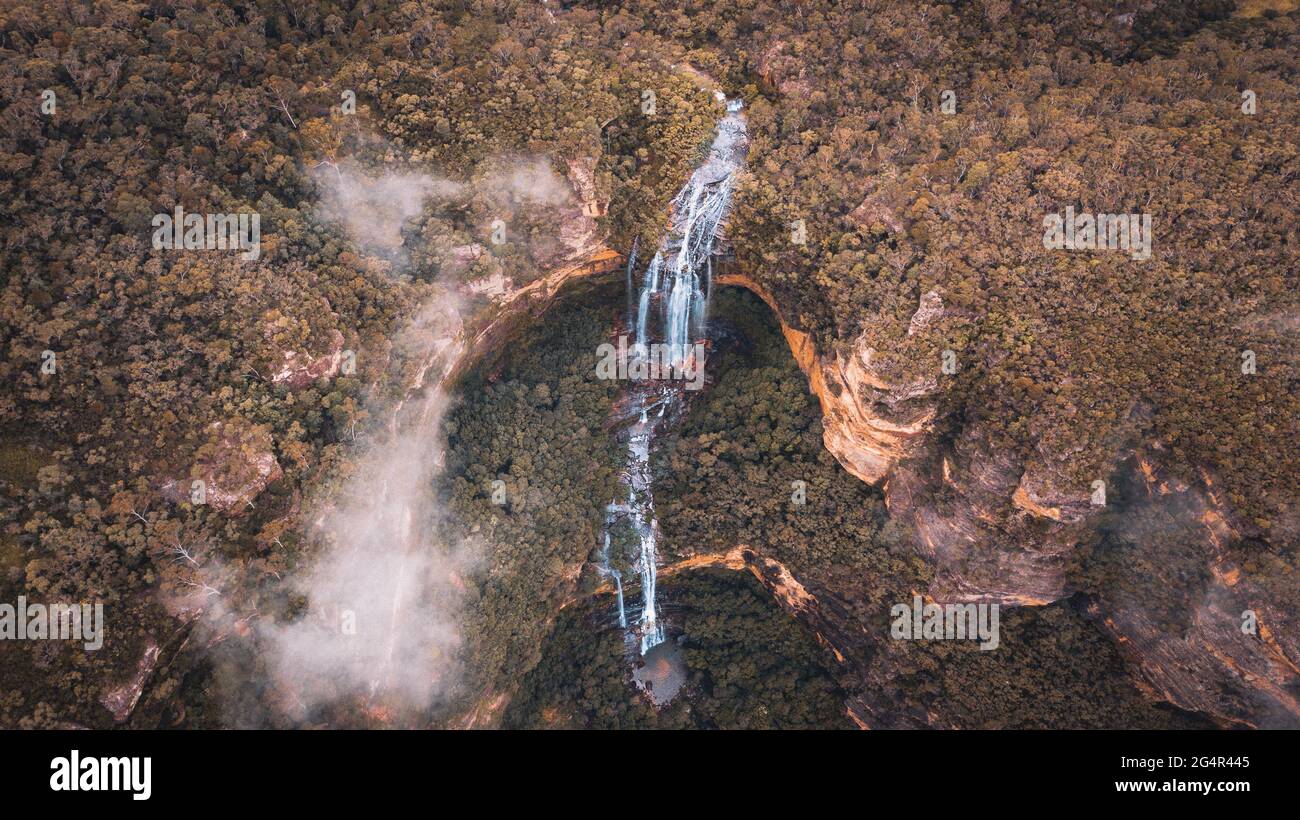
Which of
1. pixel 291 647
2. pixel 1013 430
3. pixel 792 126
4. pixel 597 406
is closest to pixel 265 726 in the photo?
pixel 291 647

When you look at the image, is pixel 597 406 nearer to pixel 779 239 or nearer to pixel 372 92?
pixel 779 239

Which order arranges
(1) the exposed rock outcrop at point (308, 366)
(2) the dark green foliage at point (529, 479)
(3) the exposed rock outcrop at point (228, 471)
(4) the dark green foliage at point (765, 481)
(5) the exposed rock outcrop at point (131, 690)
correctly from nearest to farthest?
1. (5) the exposed rock outcrop at point (131, 690)
2. (3) the exposed rock outcrop at point (228, 471)
3. (1) the exposed rock outcrop at point (308, 366)
4. (2) the dark green foliage at point (529, 479)
5. (4) the dark green foliage at point (765, 481)

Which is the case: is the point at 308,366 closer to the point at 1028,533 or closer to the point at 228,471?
the point at 228,471

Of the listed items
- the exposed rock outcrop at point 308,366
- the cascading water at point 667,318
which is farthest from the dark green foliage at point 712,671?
the exposed rock outcrop at point 308,366

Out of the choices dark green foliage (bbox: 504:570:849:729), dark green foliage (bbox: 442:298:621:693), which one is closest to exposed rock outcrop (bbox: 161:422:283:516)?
dark green foliage (bbox: 442:298:621:693)

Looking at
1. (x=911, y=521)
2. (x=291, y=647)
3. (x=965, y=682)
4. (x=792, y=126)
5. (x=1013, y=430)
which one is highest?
(x=792, y=126)

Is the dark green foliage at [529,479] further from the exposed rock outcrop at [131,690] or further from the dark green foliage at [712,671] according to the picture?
the exposed rock outcrop at [131,690]

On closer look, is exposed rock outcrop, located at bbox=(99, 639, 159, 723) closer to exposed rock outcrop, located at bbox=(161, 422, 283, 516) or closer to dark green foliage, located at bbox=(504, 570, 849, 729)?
exposed rock outcrop, located at bbox=(161, 422, 283, 516)

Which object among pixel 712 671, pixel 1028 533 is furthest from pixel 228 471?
pixel 1028 533
